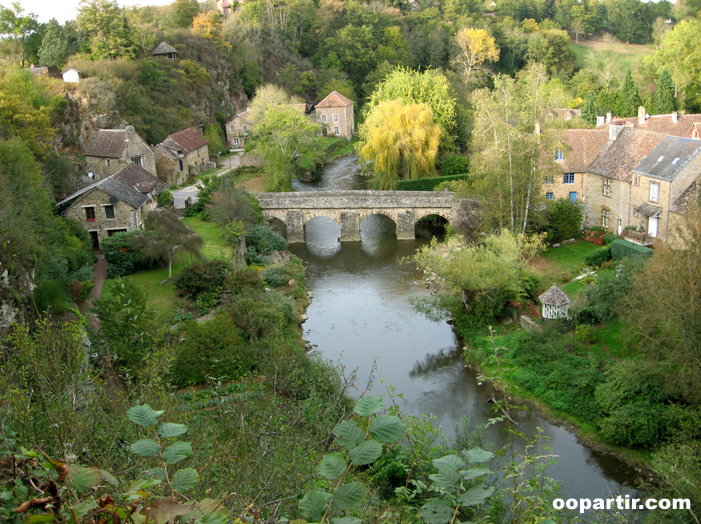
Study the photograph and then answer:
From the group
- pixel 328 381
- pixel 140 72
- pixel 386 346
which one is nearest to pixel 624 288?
pixel 386 346

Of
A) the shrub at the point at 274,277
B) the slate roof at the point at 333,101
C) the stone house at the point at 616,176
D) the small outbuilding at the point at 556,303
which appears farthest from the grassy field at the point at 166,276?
the slate roof at the point at 333,101

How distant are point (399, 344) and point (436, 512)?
70.1 ft

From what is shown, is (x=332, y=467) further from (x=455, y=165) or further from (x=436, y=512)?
(x=455, y=165)

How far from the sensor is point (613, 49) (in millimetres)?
86938

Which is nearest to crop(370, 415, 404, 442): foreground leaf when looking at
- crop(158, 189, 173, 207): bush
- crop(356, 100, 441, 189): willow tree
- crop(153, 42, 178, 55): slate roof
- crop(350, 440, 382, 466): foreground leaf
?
crop(350, 440, 382, 466): foreground leaf

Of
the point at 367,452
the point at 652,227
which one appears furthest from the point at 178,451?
the point at 652,227

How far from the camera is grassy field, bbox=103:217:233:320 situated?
26578 mm

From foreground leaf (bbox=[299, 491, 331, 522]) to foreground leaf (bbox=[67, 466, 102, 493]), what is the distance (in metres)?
1.48

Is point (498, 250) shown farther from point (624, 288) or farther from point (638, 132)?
point (638, 132)

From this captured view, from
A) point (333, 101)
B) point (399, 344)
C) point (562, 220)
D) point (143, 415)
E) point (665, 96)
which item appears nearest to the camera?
point (143, 415)

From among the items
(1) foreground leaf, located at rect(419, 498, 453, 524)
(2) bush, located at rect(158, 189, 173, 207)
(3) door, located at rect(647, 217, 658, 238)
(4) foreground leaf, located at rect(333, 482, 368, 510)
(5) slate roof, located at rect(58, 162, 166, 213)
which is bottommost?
(3) door, located at rect(647, 217, 658, 238)

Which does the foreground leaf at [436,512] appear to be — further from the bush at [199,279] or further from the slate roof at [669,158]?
the slate roof at [669,158]

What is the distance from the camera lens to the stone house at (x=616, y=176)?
3247 centimetres

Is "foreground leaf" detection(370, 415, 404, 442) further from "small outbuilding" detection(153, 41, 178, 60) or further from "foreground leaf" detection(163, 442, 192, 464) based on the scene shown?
"small outbuilding" detection(153, 41, 178, 60)
